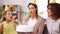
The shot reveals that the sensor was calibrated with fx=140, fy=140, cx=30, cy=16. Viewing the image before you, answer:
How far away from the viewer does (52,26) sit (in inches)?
40.4

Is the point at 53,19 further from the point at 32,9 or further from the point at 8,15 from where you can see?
the point at 8,15

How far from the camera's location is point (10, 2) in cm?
118

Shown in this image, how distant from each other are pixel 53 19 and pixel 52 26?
53mm

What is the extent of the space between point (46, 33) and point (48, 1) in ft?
0.80

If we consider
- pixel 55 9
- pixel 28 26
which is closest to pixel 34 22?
pixel 28 26

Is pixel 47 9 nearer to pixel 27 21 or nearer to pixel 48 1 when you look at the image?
pixel 48 1

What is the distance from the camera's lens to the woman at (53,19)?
101 cm

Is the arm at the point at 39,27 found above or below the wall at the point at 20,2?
below

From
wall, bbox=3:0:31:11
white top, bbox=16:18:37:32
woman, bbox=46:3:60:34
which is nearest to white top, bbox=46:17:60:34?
woman, bbox=46:3:60:34

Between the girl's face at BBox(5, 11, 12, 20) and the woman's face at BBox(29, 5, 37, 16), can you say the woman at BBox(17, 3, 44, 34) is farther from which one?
the girl's face at BBox(5, 11, 12, 20)

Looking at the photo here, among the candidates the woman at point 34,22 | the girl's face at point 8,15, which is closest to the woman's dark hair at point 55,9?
the woman at point 34,22

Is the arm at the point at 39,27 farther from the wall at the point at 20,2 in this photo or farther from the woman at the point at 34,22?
the wall at the point at 20,2

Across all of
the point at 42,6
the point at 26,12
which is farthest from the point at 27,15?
the point at 42,6

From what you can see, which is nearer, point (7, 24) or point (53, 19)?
point (53, 19)
